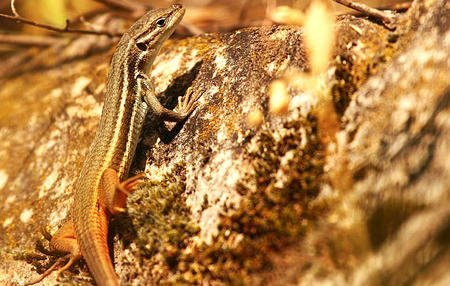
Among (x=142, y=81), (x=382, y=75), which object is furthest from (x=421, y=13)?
(x=142, y=81)

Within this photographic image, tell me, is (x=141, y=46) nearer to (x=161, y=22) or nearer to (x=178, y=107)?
(x=161, y=22)

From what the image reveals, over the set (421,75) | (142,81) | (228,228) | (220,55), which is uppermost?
(421,75)

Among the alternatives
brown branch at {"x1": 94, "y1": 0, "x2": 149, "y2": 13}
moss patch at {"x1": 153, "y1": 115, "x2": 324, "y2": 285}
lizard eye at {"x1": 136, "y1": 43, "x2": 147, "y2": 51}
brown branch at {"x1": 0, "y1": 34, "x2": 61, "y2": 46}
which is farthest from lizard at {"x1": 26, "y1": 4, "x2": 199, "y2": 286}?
brown branch at {"x1": 0, "y1": 34, "x2": 61, "y2": 46}

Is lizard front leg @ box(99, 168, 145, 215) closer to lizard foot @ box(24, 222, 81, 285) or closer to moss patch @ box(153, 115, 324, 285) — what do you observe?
lizard foot @ box(24, 222, 81, 285)

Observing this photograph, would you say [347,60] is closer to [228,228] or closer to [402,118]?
[402,118]

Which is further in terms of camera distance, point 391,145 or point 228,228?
point 228,228

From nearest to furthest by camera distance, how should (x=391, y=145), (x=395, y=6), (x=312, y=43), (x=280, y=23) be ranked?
(x=312, y=43)
(x=391, y=145)
(x=395, y=6)
(x=280, y=23)

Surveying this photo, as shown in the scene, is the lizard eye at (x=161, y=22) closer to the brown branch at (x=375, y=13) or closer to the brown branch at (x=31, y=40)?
the brown branch at (x=375, y=13)
